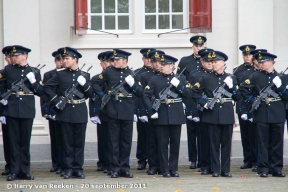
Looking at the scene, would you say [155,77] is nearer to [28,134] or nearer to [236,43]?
[28,134]

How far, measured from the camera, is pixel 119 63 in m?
16.2

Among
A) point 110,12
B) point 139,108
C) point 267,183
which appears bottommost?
point 267,183

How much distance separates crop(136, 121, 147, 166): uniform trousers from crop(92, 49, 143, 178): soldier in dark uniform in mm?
1453

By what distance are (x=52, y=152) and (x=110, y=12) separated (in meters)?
3.66

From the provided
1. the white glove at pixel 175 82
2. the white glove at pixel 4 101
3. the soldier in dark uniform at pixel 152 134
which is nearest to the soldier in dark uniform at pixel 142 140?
the soldier in dark uniform at pixel 152 134

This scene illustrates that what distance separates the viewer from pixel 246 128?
58.7 feet

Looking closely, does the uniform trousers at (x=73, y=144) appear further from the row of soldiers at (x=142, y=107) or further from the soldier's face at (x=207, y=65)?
the soldier's face at (x=207, y=65)

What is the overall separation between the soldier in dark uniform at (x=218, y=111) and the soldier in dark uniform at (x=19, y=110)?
2.68 meters

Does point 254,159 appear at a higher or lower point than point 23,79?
lower

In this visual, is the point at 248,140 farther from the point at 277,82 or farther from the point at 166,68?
the point at 166,68

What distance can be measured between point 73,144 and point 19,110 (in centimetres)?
104

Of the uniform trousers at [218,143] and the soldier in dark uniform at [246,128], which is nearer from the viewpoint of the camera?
the uniform trousers at [218,143]

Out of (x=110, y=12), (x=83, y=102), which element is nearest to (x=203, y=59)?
(x=83, y=102)

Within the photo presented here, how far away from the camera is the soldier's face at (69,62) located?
52.3 ft
